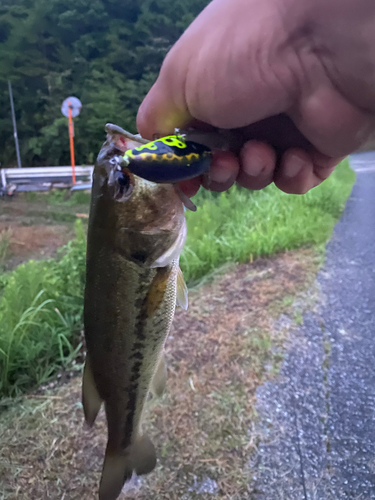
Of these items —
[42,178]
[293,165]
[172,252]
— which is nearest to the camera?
[172,252]

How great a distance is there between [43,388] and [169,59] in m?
1.87

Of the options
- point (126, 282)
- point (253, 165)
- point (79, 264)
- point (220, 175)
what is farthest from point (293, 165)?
point (79, 264)

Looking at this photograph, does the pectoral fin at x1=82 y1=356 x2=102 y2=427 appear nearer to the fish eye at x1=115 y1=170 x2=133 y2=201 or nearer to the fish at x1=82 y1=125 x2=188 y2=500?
the fish at x1=82 y1=125 x2=188 y2=500

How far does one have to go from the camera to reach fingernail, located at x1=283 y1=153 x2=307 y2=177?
3.89 feet

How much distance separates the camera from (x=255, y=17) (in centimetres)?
83

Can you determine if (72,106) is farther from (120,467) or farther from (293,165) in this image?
(120,467)

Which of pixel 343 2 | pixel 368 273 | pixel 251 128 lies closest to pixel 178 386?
pixel 251 128

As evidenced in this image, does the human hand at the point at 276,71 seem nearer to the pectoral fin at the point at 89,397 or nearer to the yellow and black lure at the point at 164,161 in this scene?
the yellow and black lure at the point at 164,161

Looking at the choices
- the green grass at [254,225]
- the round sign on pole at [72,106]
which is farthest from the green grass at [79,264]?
the round sign on pole at [72,106]

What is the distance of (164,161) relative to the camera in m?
0.73

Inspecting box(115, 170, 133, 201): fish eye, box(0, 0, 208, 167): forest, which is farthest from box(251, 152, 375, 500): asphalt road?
box(0, 0, 208, 167): forest

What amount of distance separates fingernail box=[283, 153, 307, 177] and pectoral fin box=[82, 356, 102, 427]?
870 mm

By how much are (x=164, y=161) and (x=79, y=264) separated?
2149 mm

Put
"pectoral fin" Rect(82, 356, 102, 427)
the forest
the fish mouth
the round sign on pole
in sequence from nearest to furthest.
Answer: the fish mouth < "pectoral fin" Rect(82, 356, 102, 427) < the forest < the round sign on pole
